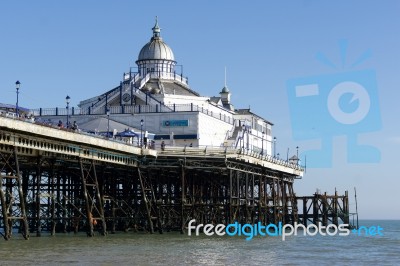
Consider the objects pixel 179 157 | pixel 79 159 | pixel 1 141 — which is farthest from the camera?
pixel 179 157

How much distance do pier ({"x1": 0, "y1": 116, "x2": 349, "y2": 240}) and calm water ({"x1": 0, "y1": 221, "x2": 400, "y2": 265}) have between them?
134 inches

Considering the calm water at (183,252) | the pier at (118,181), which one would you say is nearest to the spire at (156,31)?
the pier at (118,181)

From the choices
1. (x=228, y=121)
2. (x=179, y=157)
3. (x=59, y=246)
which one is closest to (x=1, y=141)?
(x=59, y=246)

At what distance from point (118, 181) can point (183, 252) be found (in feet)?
115

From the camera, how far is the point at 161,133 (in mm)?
97875

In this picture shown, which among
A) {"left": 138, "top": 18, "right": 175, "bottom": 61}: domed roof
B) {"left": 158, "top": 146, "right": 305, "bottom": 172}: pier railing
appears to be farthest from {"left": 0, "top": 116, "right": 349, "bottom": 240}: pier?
{"left": 138, "top": 18, "right": 175, "bottom": 61}: domed roof

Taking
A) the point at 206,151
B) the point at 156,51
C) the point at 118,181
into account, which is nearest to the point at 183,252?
the point at 206,151

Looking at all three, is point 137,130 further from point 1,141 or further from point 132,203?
point 1,141

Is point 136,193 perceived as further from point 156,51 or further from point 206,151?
point 156,51

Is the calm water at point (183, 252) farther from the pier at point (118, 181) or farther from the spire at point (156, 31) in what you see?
the spire at point (156, 31)

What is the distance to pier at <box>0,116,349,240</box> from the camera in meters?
64.6

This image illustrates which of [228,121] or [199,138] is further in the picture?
[228,121]

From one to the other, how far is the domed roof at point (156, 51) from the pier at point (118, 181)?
19.8m

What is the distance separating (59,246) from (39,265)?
45.7 feet
